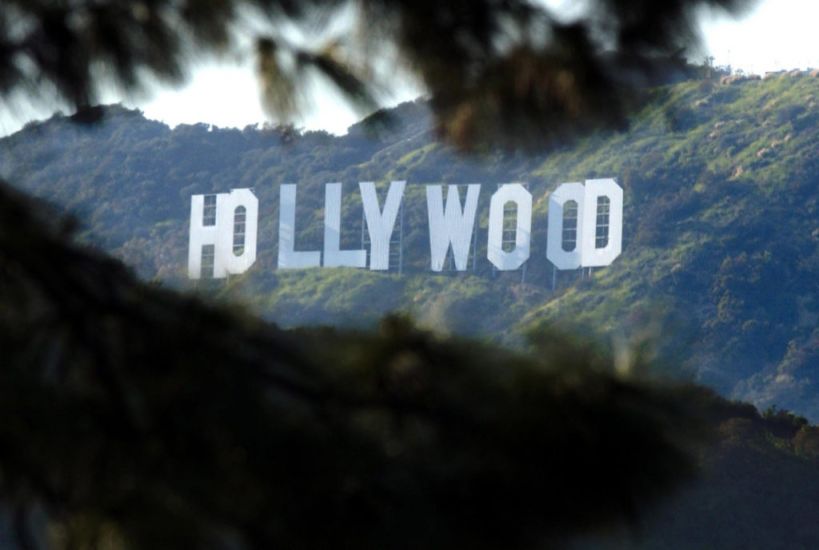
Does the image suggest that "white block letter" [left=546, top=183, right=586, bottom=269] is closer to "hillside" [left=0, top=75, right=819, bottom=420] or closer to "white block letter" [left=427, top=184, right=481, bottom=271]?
"hillside" [left=0, top=75, right=819, bottom=420]


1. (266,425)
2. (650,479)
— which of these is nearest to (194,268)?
(266,425)

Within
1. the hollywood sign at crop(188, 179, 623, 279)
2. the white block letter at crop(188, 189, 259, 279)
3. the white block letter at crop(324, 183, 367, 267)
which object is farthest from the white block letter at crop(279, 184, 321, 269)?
the white block letter at crop(188, 189, 259, 279)

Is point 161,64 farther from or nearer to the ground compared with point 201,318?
farther from the ground

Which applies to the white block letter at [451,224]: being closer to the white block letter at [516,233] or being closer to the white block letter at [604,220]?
the white block letter at [516,233]

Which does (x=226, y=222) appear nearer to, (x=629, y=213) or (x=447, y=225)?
(x=447, y=225)

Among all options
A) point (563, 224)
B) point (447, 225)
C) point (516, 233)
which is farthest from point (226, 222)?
point (563, 224)

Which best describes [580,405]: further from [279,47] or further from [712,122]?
[712,122]

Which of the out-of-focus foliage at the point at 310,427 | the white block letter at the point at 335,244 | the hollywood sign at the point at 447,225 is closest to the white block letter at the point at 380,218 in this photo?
the hollywood sign at the point at 447,225
